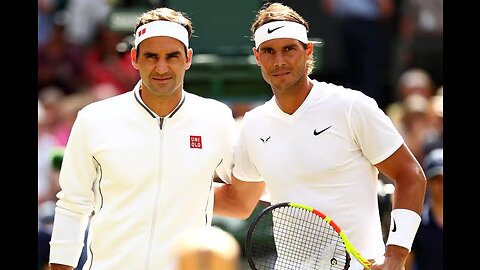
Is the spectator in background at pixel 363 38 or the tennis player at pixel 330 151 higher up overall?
the spectator in background at pixel 363 38

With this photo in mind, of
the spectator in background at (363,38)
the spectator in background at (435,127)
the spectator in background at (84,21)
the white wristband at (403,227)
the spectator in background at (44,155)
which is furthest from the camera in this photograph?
the spectator in background at (84,21)

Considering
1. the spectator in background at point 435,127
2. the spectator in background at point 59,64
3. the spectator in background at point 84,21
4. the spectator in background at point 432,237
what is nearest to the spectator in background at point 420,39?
the spectator in background at point 435,127

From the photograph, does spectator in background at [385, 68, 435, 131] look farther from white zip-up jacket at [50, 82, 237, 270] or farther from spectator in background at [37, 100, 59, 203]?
white zip-up jacket at [50, 82, 237, 270]

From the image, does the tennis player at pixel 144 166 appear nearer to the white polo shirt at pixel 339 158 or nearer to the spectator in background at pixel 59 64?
the white polo shirt at pixel 339 158

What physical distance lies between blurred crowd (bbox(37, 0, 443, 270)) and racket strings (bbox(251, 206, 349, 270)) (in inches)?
229

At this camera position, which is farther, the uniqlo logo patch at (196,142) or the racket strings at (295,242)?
the uniqlo logo patch at (196,142)

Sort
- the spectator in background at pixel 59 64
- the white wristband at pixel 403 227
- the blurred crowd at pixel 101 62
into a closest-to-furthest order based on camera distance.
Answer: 1. the white wristband at pixel 403 227
2. the blurred crowd at pixel 101 62
3. the spectator in background at pixel 59 64

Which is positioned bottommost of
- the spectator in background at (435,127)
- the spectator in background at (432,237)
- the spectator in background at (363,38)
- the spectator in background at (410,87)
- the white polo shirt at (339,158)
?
the spectator in background at (432,237)

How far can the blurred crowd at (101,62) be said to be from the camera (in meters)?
12.2

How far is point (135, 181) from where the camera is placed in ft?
19.9

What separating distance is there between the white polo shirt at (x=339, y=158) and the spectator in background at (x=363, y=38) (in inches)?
273
